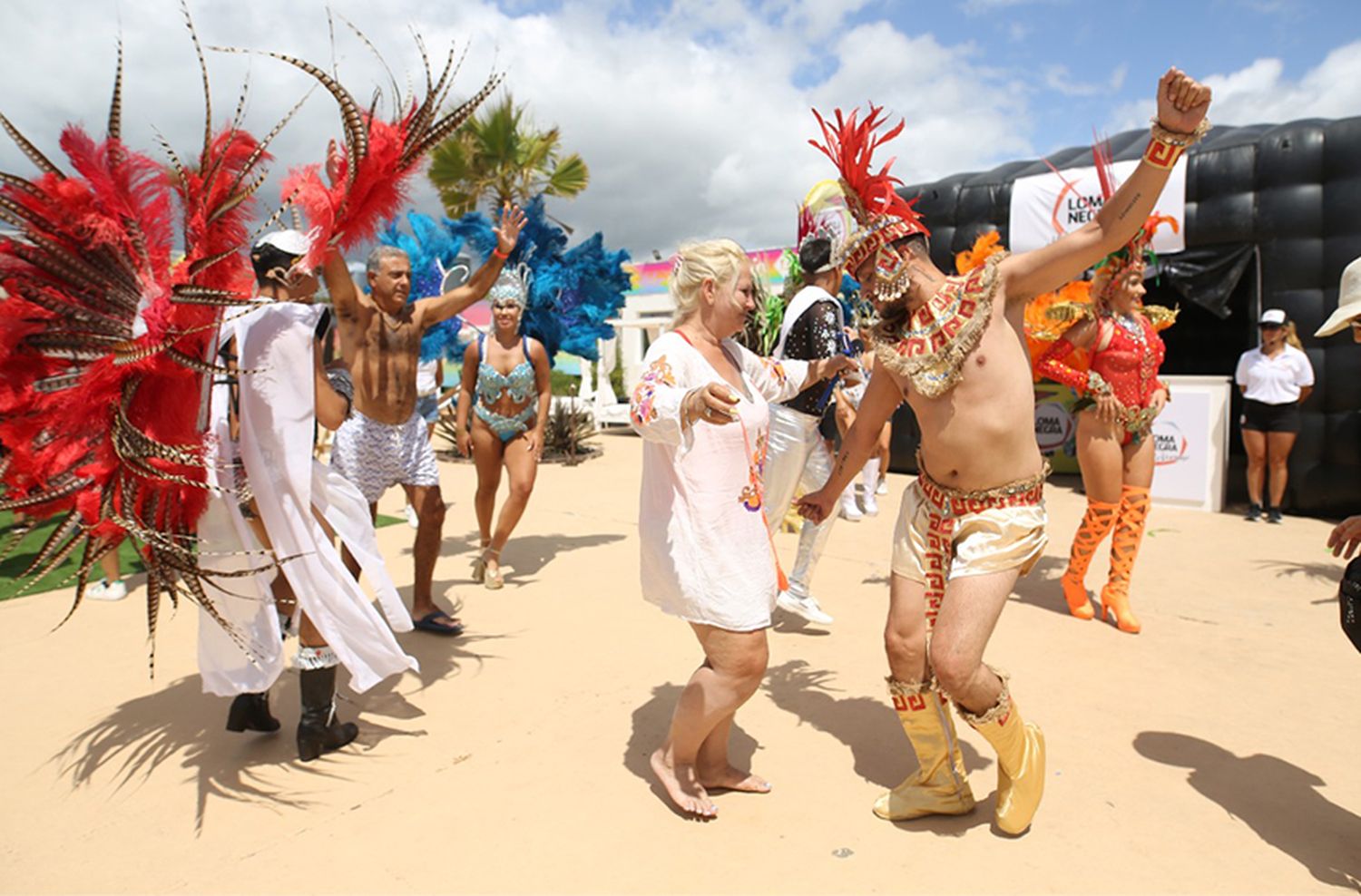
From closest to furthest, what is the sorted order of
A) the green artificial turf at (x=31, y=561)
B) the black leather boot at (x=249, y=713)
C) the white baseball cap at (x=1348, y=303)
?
the white baseball cap at (x=1348, y=303), the black leather boot at (x=249, y=713), the green artificial turf at (x=31, y=561)

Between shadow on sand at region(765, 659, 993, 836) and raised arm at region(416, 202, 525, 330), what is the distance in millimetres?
2325

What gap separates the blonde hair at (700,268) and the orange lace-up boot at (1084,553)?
3.21 meters

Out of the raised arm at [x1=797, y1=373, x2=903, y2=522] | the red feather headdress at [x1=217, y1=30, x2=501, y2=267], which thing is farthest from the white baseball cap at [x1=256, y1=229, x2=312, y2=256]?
the raised arm at [x1=797, y1=373, x2=903, y2=522]

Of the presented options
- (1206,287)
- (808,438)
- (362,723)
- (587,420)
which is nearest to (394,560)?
(362,723)

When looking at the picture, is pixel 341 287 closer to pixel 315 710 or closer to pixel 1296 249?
pixel 315 710

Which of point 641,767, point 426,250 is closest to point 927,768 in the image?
point 641,767

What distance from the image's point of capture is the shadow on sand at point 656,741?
3.05m

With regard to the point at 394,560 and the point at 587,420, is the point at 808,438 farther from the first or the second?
the point at 587,420

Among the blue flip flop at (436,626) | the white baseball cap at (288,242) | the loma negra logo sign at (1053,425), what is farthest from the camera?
the loma negra logo sign at (1053,425)

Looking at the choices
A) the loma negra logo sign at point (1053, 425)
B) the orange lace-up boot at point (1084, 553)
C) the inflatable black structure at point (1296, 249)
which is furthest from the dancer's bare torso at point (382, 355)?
the loma negra logo sign at point (1053, 425)

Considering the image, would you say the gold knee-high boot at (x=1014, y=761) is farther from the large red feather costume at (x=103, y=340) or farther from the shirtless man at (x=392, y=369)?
the shirtless man at (x=392, y=369)

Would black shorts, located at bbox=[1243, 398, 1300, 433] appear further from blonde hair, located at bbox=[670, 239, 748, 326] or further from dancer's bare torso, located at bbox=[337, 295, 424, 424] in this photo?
dancer's bare torso, located at bbox=[337, 295, 424, 424]

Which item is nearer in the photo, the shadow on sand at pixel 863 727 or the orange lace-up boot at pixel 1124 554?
the shadow on sand at pixel 863 727

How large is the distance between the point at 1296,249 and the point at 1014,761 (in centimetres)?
777
